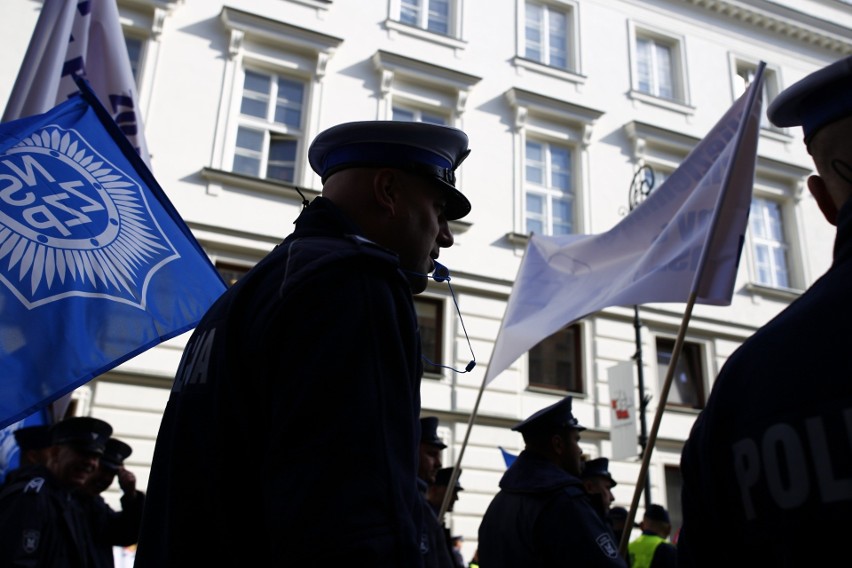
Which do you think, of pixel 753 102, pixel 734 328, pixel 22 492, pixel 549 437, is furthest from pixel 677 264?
pixel 734 328

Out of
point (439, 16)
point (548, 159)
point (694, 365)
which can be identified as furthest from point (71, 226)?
point (694, 365)

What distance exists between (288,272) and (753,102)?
4.28 m

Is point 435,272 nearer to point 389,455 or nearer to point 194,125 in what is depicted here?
point 389,455

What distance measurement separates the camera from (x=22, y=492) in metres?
4.03

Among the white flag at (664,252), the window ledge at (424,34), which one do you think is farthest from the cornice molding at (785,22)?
the white flag at (664,252)

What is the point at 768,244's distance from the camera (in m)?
15.8

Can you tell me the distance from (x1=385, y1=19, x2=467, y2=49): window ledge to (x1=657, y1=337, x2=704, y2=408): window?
260 inches

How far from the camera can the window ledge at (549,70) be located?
14625mm

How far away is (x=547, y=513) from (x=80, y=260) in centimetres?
232

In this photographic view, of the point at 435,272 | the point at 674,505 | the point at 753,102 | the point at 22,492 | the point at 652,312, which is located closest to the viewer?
the point at 435,272

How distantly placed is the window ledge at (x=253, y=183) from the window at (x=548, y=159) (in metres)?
4.01

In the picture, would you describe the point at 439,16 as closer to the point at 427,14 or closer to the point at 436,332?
the point at 427,14

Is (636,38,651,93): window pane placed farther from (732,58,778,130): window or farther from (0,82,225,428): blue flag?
(0,82,225,428): blue flag

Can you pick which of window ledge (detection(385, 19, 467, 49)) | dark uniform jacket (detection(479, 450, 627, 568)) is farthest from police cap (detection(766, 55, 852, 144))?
window ledge (detection(385, 19, 467, 49))
